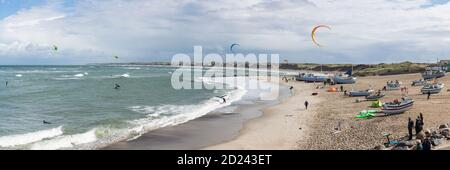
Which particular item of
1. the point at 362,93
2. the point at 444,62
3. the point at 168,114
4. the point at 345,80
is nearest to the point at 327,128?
the point at 168,114

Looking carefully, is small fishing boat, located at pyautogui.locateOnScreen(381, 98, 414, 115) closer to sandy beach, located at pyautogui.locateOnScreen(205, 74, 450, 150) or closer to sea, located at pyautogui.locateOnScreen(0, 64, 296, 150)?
sandy beach, located at pyautogui.locateOnScreen(205, 74, 450, 150)

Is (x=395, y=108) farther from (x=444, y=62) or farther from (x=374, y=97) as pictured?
(x=444, y=62)

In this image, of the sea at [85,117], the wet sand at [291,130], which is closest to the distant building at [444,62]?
the sea at [85,117]

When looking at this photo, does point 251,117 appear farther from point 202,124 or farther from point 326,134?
point 326,134

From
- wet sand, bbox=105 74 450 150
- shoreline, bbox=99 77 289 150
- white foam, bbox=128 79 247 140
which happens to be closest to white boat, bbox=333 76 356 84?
white foam, bbox=128 79 247 140

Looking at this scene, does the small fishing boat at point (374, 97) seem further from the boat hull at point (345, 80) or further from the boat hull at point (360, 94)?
the boat hull at point (345, 80)

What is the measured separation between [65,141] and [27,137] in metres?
2.30

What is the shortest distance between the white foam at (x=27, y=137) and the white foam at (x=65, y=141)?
0.76 metres

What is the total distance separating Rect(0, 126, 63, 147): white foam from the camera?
1969 cm

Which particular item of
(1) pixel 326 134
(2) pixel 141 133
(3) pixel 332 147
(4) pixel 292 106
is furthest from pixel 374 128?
(4) pixel 292 106

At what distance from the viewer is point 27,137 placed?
67.9 feet

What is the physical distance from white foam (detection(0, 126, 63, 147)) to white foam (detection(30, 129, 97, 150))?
30.1 inches
